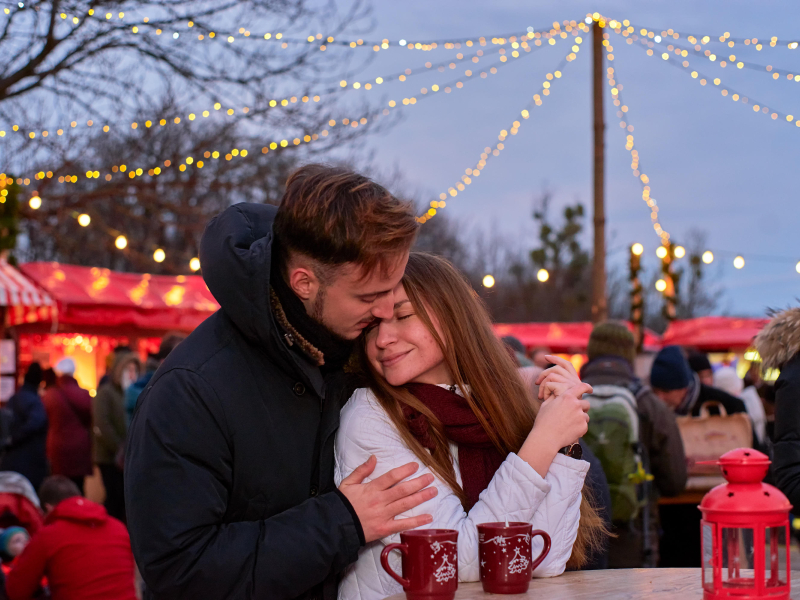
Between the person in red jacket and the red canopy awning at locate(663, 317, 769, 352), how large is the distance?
15.4 meters

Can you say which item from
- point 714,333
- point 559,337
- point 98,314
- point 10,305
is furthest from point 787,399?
point 559,337

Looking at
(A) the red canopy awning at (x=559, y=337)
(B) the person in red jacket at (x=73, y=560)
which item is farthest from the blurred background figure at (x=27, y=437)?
(A) the red canopy awning at (x=559, y=337)

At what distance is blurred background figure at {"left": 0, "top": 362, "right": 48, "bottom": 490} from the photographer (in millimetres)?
7656

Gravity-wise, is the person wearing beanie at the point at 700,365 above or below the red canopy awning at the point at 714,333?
above

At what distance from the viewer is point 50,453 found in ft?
26.3

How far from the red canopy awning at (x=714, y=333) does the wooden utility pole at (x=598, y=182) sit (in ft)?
25.4

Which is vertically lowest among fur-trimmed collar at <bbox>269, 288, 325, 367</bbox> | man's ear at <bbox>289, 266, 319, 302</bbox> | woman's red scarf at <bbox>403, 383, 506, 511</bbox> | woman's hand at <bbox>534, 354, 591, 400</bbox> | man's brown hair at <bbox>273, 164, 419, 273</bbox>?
woman's red scarf at <bbox>403, 383, 506, 511</bbox>

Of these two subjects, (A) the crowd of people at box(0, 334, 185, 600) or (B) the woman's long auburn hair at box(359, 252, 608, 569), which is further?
(A) the crowd of people at box(0, 334, 185, 600)

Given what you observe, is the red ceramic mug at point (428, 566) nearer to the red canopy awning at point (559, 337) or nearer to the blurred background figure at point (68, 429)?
the blurred background figure at point (68, 429)

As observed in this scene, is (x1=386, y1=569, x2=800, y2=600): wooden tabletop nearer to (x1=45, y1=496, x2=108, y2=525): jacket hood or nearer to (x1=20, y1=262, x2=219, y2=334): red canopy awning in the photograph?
(x1=45, y1=496, x2=108, y2=525): jacket hood

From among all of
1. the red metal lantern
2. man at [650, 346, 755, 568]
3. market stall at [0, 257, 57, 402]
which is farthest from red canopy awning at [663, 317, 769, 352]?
the red metal lantern

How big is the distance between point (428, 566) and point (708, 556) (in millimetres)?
566

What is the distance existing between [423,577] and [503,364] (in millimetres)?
773

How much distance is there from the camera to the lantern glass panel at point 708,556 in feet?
5.49
